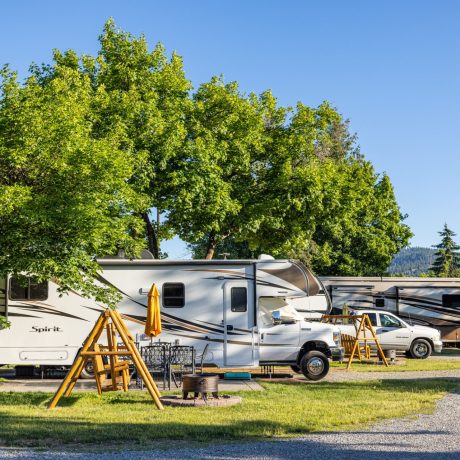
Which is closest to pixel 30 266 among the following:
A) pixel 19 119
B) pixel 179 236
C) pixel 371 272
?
pixel 19 119

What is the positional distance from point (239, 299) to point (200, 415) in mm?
6662

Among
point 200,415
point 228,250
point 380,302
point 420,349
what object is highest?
point 228,250

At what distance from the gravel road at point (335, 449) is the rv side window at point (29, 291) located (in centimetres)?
941

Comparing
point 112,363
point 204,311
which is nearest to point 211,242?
point 204,311

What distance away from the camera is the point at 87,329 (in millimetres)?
18438

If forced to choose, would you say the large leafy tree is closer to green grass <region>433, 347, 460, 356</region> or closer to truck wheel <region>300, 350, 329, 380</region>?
truck wheel <region>300, 350, 329, 380</region>

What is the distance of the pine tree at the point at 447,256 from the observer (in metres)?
80.1

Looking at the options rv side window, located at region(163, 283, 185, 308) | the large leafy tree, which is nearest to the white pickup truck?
rv side window, located at region(163, 283, 185, 308)

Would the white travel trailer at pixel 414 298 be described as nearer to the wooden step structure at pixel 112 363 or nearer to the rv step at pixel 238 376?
the rv step at pixel 238 376

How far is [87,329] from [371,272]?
104ft

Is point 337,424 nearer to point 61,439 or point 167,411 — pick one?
point 167,411

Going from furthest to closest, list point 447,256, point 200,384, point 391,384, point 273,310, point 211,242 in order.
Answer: point 447,256 < point 211,242 < point 273,310 < point 391,384 < point 200,384

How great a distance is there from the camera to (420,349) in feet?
83.8

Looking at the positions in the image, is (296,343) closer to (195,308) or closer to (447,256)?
(195,308)
